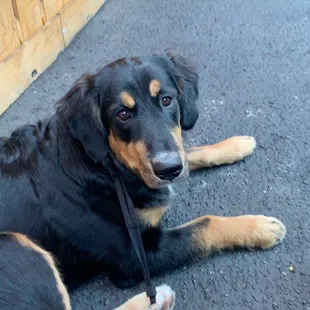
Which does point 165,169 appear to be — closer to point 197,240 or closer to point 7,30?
point 197,240

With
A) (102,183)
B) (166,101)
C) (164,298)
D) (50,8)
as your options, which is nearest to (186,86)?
(166,101)

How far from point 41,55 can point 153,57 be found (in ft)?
5.06

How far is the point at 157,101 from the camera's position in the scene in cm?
198

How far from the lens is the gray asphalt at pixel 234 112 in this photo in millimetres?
2188

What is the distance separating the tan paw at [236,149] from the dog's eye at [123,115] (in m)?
0.79

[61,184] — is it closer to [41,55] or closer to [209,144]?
[209,144]

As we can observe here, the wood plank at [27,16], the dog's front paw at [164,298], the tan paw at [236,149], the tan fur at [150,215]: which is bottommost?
the dog's front paw at [164,298]

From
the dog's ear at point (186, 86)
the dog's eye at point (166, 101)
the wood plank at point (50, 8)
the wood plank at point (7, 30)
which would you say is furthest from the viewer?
the wood plank at point (50, 8)

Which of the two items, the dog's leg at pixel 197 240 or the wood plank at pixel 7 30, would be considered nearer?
the dog's leg at pixel 197 240

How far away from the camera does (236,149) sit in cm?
264

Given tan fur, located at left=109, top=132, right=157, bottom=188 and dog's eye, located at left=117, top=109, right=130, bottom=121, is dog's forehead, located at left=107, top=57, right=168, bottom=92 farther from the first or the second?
tan fur, located at left=109, top=132, right=157, bottom=188

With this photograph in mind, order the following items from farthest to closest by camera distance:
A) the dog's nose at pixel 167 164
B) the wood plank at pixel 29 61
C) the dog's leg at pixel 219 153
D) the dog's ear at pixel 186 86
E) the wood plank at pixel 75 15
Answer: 1. the wood plank at pixel 75 15
2. the wood plank at pixel 29 61
3. the dog's leg at pixel 219 153
4. the dog's ear at pixel 186 86
5. the dog's nose at pixel 167 164

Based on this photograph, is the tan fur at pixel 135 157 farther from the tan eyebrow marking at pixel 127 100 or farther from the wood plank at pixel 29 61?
the wood plank at pixel 29 61

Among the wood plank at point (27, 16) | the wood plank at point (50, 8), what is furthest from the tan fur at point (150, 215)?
the wood plank at point (50, 8)
